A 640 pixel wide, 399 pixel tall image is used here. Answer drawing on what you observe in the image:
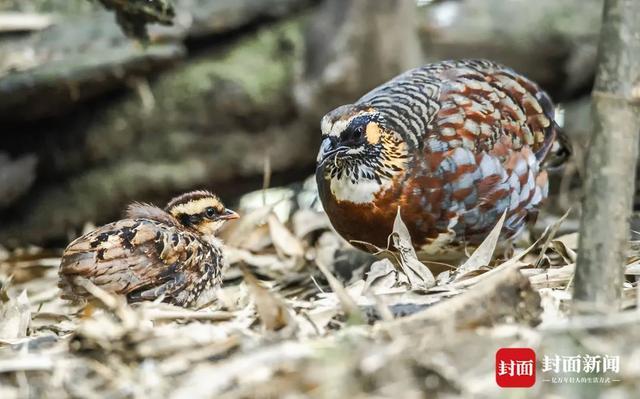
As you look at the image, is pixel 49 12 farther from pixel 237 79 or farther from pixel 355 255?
pixel 355 255

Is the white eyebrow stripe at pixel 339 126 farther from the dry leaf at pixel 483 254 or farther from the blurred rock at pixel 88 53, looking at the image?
the blurred rock at pixel 88 53

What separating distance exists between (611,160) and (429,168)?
1.85m

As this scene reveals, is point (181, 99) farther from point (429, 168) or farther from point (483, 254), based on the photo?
point (483, 254)

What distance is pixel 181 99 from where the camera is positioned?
22.9ft

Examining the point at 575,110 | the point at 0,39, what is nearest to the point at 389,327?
the point at 0,39

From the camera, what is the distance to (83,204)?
7141 millimetres

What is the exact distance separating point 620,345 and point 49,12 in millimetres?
5750

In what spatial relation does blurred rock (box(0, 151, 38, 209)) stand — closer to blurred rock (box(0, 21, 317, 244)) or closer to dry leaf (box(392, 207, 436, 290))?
blurred rock (box(0, 21, 317, 244))

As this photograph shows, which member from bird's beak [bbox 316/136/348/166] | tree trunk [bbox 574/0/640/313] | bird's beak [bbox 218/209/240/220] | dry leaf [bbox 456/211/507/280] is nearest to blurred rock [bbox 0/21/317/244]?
bird's beak [bbox 218/209/240/220]

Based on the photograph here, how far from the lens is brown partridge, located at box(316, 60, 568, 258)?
4668 mm

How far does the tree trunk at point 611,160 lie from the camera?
284 centimetres

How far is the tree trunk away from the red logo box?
265mm

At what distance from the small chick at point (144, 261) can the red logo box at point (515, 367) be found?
1933 millimetres

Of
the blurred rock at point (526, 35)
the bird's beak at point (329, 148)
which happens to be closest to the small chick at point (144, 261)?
the bird's beak at point (329, 148)
